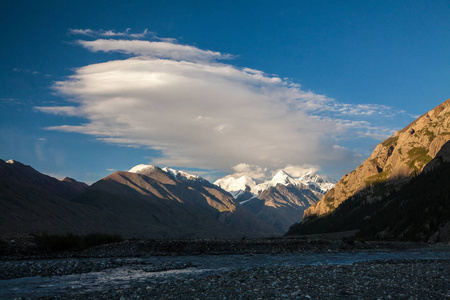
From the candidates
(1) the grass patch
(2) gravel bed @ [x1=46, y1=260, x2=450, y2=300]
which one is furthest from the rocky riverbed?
(1) the grass patch

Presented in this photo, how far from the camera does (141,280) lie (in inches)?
1038

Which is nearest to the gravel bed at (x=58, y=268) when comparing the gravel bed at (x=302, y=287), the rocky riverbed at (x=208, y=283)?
the rocky riverbed at (x=208, y=283)

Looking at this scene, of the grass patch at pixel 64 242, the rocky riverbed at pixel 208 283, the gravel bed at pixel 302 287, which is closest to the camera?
the gravel bed at pixel 302 287

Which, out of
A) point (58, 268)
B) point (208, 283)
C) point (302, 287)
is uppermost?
point (302, 287)

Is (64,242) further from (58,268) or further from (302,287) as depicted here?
(302,287)

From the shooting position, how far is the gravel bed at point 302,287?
18234 mm

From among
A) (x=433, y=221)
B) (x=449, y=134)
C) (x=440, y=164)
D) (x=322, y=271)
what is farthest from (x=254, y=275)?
(x=449, y=134)

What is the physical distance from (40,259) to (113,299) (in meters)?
29.9

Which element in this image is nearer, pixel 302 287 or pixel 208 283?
pixel 302 287

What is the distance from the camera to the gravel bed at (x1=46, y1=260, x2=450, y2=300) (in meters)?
18.2

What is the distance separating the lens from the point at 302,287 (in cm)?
2017

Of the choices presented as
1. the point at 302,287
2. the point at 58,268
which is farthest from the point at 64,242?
the point at 302,287

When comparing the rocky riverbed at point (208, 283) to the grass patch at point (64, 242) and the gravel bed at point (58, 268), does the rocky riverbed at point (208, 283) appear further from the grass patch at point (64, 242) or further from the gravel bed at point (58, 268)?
the grass patch at point (64, 242)

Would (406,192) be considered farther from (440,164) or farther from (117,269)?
(117,269)
